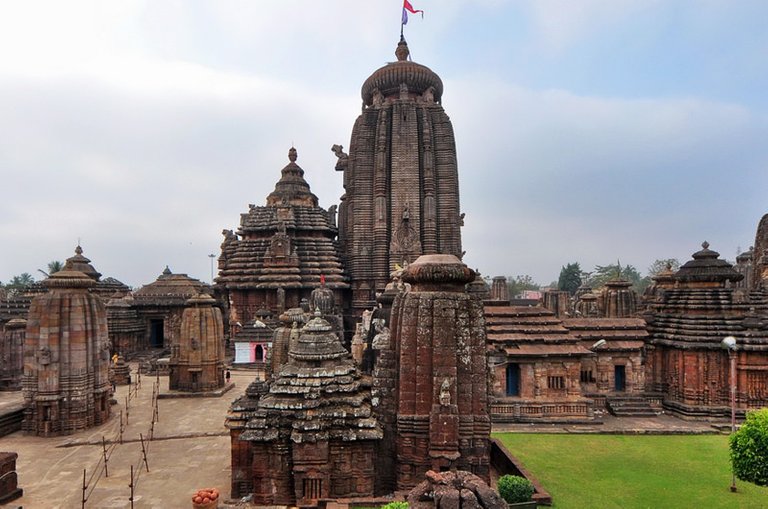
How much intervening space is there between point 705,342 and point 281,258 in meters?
26.1

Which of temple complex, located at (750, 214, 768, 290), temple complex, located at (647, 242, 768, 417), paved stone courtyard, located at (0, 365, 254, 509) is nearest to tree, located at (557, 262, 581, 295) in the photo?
temple complex, located at (750, 214, 768, 290)

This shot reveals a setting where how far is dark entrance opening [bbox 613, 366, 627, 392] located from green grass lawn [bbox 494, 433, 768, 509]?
4.06 metres

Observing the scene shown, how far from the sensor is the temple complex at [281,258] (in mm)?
33750

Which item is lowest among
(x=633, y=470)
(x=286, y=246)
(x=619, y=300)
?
(x=633, y=470)

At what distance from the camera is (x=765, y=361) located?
61.3 feet

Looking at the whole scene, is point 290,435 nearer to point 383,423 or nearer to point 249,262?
point 383,423

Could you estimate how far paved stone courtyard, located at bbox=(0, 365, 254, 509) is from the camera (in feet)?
37.8

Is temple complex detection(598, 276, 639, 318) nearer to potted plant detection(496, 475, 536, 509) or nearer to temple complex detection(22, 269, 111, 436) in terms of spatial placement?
potted plant detection(496, 475, 536, 509)

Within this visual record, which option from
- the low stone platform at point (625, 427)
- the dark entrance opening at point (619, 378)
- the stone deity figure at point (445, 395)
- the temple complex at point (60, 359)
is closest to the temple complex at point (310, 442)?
the stone deity figure at point (445, 395)

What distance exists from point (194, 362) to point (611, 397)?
20001 millimetres

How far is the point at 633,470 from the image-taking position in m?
13.0

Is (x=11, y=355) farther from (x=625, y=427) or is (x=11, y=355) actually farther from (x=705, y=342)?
(x=705, y=342)

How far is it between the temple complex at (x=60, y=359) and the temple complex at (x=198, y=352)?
18.5 feet

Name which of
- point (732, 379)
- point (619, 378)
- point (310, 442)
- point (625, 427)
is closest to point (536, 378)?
point (625, 427)
